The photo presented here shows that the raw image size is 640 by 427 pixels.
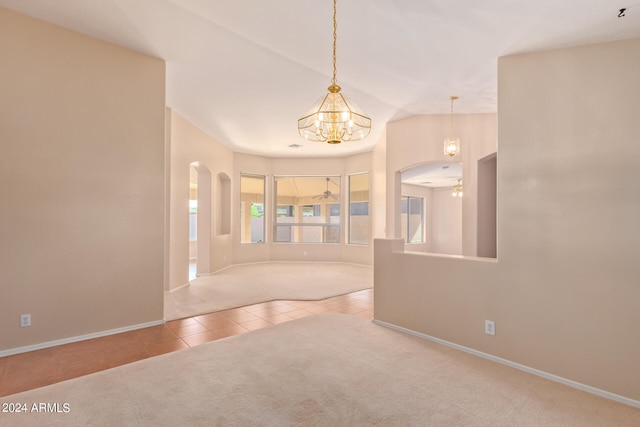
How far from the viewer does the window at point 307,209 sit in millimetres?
9289

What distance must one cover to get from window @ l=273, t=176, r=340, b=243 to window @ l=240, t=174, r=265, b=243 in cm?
44

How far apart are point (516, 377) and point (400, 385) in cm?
101

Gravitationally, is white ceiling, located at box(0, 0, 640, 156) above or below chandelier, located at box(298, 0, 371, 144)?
above

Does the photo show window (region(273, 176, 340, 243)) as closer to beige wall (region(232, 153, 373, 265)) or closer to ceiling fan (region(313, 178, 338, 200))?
ceiling fan (region(313, 178, 338, 200))

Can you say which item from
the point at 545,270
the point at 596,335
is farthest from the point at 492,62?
the point at 596,335

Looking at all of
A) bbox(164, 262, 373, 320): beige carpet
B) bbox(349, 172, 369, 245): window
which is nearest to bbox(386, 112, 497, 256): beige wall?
bbox(164, 262, 373, 320): beige carpet

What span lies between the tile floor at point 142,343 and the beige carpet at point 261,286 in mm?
344

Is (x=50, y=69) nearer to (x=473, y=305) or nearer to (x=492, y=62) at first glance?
(x=492, y=62)

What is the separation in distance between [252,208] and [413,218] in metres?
6.36

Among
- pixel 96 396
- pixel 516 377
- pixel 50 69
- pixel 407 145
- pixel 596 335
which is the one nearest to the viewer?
pixel 96 396

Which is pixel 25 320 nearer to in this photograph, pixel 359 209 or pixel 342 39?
pixel 342 39

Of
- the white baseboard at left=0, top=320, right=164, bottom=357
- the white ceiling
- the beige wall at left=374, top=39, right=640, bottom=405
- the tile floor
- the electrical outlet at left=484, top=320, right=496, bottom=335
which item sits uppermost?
the white ceiling

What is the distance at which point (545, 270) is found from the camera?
2.64 meters

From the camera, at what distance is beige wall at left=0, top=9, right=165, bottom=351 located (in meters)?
3.00
